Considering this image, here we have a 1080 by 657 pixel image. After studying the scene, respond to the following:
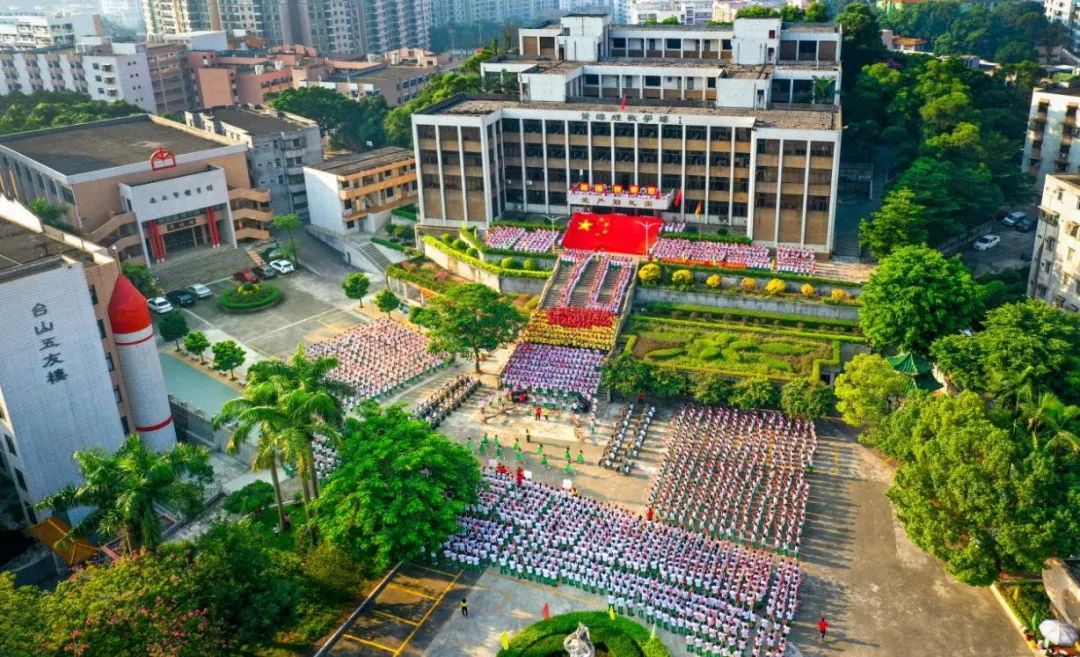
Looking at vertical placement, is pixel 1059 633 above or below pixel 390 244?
below

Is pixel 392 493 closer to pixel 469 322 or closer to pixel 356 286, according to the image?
pixel 469 322

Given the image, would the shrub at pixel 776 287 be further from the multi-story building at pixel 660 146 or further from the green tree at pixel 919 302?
the green tree at pixel 919 302

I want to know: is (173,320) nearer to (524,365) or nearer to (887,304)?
(524,365)

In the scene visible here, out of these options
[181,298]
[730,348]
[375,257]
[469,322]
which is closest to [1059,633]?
[730,348]

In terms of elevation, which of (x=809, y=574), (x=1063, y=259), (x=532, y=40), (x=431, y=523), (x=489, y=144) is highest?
(x=532, y=40)

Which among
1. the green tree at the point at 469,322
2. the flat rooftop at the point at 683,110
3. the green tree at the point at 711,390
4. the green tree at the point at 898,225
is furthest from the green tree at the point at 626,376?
the flat rooftop at the point at 683,110

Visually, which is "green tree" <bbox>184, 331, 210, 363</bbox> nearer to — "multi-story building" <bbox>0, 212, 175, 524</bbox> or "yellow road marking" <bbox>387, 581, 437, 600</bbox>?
"multi-story building" <bbox>0, 212, 175, 524</bbox>

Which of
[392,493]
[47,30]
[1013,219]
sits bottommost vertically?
[1013,219]

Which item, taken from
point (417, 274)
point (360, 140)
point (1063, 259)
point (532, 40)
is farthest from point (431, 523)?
point (360, 140)
